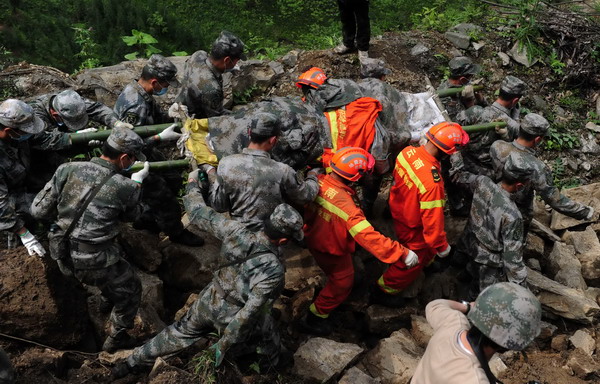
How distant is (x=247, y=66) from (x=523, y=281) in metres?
4.97

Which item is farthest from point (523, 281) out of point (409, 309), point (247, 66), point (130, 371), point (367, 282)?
point (247, 66)

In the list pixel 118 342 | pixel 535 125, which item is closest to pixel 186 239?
pixel 118 342

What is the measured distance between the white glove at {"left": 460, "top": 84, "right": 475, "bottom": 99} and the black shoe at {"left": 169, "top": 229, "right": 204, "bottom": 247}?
374 centimetres

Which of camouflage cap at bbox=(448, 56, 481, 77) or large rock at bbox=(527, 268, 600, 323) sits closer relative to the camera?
large rock at bbox=(527, 268, 600, 323)

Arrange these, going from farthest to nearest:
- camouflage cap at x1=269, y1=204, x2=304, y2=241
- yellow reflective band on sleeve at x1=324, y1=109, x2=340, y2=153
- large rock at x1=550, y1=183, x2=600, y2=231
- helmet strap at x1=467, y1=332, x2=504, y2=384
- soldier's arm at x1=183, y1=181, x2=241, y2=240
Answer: large rock at x1=550, y1=183, x2=600, y2=231 → yellow reflective band on sleeve at x1=324, y1=109, x2=340, y2=153 → soldier's arm at x1=183, y1=181, x2=241, y2=240 → camouflage cap at x1=269, y1=204, x2=304, y2=241 → helmet strap at x1=467, y1=332, x2=504, y2=384

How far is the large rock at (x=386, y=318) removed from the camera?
18.8 feet

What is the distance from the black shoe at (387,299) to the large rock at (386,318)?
0.05 metres

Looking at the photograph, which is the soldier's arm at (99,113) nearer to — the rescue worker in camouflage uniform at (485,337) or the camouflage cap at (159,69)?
the camouflage cap at (159,69)

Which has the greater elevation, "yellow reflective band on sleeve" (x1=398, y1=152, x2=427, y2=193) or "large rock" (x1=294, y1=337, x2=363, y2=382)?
"yellow reflective band on sleeve" (x1=398, y1=152, x2=427, y2=193)

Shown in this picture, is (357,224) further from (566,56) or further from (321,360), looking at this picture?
(566,56)

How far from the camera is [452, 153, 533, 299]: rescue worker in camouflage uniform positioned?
5094mm

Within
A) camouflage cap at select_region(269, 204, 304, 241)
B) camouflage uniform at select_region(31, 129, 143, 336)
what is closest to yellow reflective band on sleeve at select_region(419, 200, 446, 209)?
camouflage cap at select_region(269, 204, 304, 241)

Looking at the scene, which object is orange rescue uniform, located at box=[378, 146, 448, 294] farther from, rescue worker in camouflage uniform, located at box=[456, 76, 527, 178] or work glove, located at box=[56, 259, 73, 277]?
work glove, located at box=[56, 259, 73, 277]

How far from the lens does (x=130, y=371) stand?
460 cm
